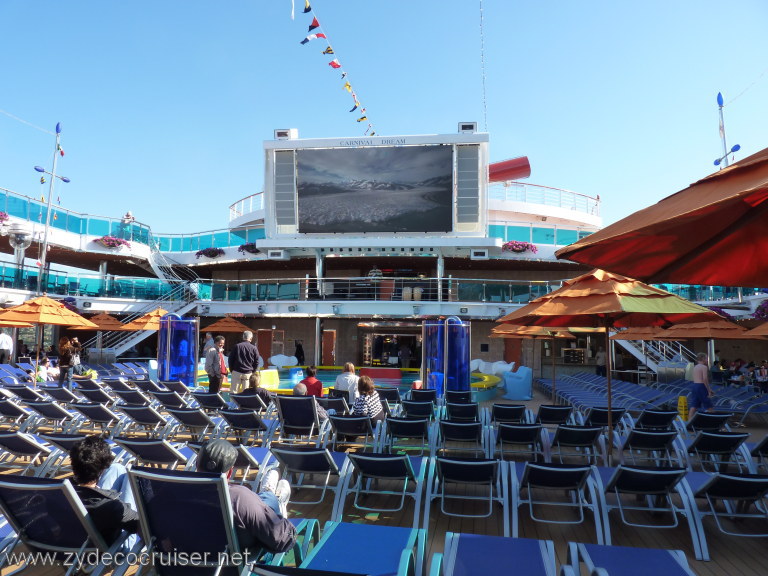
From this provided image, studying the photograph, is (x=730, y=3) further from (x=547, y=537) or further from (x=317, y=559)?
(x=317, y=559)

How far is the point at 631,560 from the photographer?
255cm

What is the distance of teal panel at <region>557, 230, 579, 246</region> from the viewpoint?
2307 centimetres

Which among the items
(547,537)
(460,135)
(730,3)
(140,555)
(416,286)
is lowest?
(547,537)

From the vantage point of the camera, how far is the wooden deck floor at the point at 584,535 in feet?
12.0

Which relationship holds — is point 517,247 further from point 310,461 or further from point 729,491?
point 310,461

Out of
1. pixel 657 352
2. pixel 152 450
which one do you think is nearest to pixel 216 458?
pixel 152 450

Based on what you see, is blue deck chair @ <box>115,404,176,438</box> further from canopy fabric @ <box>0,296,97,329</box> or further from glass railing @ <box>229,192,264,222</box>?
glass railing @ <box>229,192,264,222</box>

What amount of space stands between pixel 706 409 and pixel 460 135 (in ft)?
46.3

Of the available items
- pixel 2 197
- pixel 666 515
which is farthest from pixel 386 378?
pixel 2 197

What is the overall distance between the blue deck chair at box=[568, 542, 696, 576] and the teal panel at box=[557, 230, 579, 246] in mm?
21641

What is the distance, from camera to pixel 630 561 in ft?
8.32

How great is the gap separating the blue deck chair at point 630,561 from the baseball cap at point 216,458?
1.79 metres

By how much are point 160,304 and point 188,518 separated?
22142 millimetres

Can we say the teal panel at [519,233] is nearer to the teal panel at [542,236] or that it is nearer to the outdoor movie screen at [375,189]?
the teal panel at [542,236]
